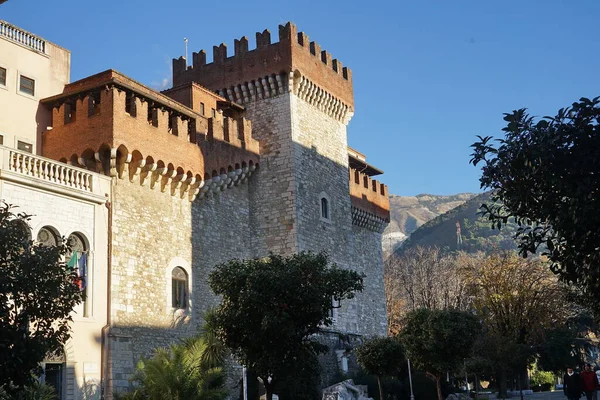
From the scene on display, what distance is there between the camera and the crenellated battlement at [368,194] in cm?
4300

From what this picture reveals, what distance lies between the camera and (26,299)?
1362 centimetres

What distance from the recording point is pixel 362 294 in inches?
1652

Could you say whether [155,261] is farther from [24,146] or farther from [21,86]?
[21,86]

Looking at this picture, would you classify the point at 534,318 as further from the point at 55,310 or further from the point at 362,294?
the point at 55,310

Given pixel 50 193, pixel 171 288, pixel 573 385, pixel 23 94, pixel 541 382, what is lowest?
pixel 541 382

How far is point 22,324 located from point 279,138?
23.2m

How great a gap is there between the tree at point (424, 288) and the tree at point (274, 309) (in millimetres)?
37921

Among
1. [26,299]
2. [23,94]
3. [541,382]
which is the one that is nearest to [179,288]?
[23,94]

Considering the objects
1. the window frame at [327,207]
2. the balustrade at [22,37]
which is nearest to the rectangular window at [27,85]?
the balustrade at [22,37]

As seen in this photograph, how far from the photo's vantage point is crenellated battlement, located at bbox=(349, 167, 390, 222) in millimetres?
→ 43000

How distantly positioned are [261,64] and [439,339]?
1577 centimetres

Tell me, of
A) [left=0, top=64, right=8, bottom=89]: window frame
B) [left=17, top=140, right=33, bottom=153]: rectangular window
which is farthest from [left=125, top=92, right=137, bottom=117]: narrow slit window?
[left=0, top=64, right=8, bottom=89]: window frame

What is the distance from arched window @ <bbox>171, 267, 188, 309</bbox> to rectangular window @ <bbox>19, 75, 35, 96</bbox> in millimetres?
8699

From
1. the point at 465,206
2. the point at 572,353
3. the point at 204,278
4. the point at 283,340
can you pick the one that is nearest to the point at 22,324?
the point at 283,340
